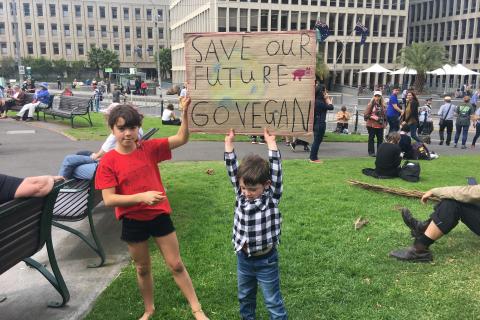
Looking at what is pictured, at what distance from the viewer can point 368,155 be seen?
11.6 metres

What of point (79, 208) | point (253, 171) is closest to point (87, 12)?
point (79, 208)

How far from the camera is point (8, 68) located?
8188 centimetres

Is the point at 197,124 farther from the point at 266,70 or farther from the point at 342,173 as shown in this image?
the point at 342,173

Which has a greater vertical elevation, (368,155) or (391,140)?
(391,140)

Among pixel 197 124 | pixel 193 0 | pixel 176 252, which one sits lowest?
pixel 176 252

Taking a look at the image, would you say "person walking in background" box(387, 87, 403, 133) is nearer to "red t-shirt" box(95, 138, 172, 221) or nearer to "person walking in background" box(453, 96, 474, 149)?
"person walking in background" box(453, 96, 474, 149)

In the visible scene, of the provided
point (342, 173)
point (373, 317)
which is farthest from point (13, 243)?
point (342, 173)

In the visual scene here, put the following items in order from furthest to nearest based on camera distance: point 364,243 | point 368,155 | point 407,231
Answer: point 368,155
point 407,231
point 364,243

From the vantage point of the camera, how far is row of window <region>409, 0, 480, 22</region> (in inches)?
2700

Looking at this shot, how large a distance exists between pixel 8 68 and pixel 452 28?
77.1 metres

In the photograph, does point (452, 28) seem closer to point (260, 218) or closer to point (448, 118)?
point (448, 118)

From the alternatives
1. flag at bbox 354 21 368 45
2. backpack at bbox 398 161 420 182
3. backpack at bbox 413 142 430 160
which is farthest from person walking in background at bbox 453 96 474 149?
flag at bbox 354 21 368 45

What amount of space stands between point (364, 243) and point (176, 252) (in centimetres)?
235

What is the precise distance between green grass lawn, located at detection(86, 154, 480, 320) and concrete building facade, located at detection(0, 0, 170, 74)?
8519cm
